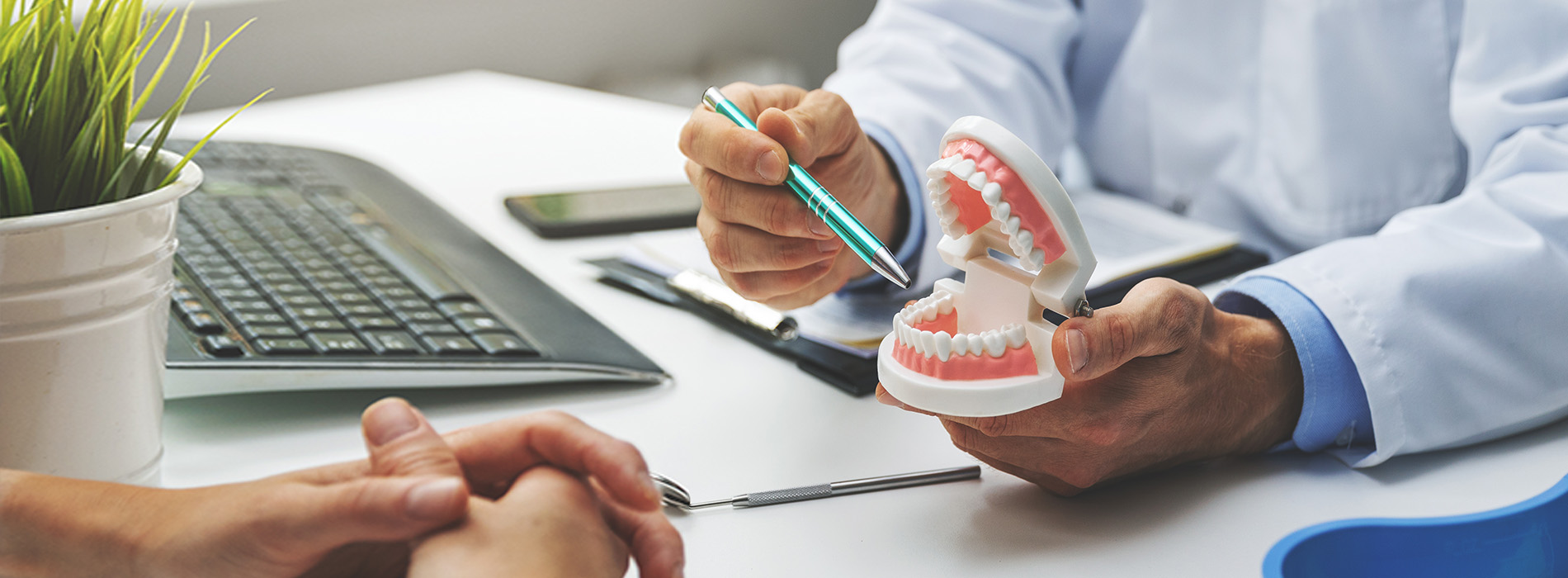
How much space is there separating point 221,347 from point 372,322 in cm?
9

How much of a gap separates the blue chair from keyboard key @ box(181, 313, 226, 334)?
22.9 inches

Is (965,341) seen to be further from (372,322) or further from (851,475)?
(372,322)

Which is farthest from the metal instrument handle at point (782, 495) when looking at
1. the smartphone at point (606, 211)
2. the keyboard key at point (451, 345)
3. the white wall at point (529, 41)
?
the white wall at point (529, 41)

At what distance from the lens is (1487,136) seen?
78cm

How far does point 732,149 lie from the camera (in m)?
0.67

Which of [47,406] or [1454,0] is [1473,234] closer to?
[1454,0]

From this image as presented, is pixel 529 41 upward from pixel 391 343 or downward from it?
downward

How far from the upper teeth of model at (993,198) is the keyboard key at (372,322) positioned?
0.37 meters

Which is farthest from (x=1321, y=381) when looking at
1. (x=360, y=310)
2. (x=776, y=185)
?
(x=360, y=310)

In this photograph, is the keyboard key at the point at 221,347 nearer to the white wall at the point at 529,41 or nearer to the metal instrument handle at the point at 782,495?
the metal instrument handle at the point at 782,495

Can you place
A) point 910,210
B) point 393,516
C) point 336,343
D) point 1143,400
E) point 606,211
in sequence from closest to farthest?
point 393,516 < point 1143,400 < point 336,343 < point 910,210 < point 606,211

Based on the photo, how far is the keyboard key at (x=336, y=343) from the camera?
2.12 ft

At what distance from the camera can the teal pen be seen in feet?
1.91

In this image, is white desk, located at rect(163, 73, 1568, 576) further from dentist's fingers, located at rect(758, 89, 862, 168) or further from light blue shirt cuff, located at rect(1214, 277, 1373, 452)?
dentist's fingers, located at rect(758, 89, 862, 168)
